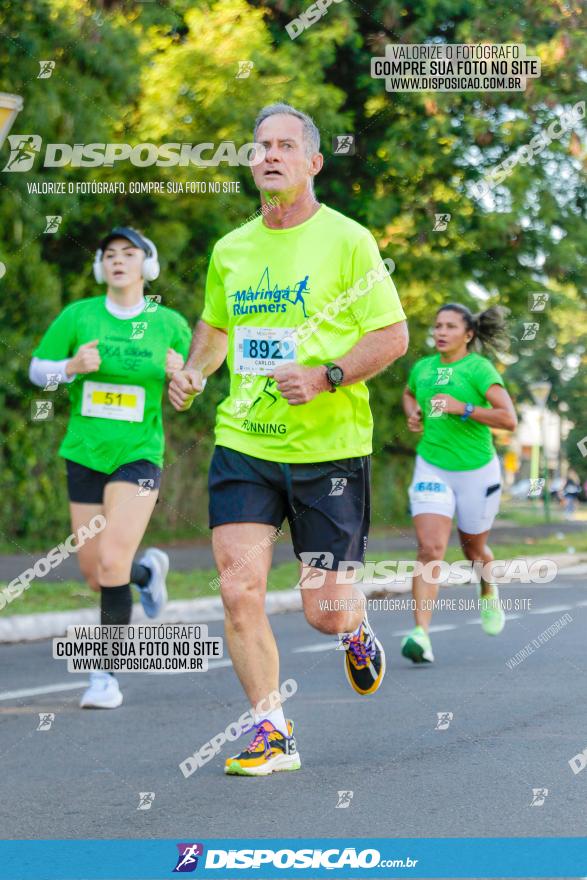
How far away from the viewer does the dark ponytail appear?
8898 mm

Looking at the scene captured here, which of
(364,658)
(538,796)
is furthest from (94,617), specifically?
(538,796)

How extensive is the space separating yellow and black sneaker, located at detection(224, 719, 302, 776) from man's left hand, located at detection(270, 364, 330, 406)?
3.64 feet

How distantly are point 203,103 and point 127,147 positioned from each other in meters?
0.91

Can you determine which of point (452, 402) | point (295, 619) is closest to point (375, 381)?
point (295, 619)

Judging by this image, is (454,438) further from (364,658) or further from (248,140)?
(248,140)

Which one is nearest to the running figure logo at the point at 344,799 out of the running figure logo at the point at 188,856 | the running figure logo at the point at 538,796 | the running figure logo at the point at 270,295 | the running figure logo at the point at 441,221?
the running figure logo at the point at 538,796

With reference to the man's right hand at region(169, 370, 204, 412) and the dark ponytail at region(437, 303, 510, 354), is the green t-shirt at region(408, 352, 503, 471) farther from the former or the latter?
the man's right hand at region(169, 370, 204, 412)

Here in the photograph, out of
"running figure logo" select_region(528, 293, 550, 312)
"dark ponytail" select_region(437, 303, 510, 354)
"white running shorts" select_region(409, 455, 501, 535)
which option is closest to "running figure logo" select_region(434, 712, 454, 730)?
"white running shorts" select_region(409, 455, 501, 535)

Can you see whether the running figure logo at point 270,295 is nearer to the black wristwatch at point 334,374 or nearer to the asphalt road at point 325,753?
the black wristwatch at point 334,374

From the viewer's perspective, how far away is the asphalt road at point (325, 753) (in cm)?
473

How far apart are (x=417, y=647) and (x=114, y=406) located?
2.30 meters

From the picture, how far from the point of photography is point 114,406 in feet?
24.0

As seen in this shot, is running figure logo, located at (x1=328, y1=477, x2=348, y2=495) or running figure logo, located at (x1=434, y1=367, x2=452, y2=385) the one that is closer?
running figure logo, located at (x1=328, y1=477, x2=348, y2=495)

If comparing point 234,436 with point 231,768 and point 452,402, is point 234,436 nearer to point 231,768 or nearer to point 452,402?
point 231,768
